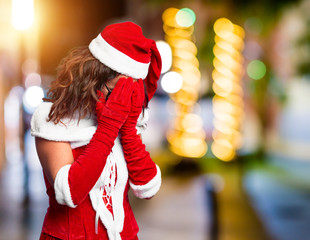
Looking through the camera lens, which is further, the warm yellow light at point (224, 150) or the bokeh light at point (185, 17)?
the warm yellow light at point (224, 150)

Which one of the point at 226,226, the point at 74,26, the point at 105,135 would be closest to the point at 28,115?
the point at 226,226

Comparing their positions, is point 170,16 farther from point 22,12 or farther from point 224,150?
point 22,12

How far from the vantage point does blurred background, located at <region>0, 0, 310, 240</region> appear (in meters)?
6.16

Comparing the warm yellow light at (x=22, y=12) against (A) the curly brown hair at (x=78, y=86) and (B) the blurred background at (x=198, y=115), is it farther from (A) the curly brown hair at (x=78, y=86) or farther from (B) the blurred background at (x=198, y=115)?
(A) the curly brown hair at (x=78, y=86)

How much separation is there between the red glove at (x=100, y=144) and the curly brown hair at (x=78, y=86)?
6 cm

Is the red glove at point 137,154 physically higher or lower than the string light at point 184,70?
higher

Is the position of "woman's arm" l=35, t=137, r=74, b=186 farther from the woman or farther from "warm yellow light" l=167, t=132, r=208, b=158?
"warm yellow light" l=167, t=132, r=208, b=158

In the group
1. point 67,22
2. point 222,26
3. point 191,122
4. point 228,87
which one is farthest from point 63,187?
point 67,22

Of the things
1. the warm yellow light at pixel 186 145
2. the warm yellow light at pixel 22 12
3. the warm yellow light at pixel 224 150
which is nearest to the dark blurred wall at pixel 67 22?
the warm yellow light at pixel 22 12

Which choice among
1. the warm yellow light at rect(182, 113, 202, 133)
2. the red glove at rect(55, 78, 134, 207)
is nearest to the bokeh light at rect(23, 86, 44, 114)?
the warm yellow light at rect(182, 113, 202, 133)

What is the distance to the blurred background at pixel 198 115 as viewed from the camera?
6164 millimetres

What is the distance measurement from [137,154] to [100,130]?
0.58 ft

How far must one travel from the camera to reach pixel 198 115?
1103 cm

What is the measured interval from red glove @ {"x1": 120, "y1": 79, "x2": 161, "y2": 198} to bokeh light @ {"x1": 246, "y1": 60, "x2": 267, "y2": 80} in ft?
35.2
